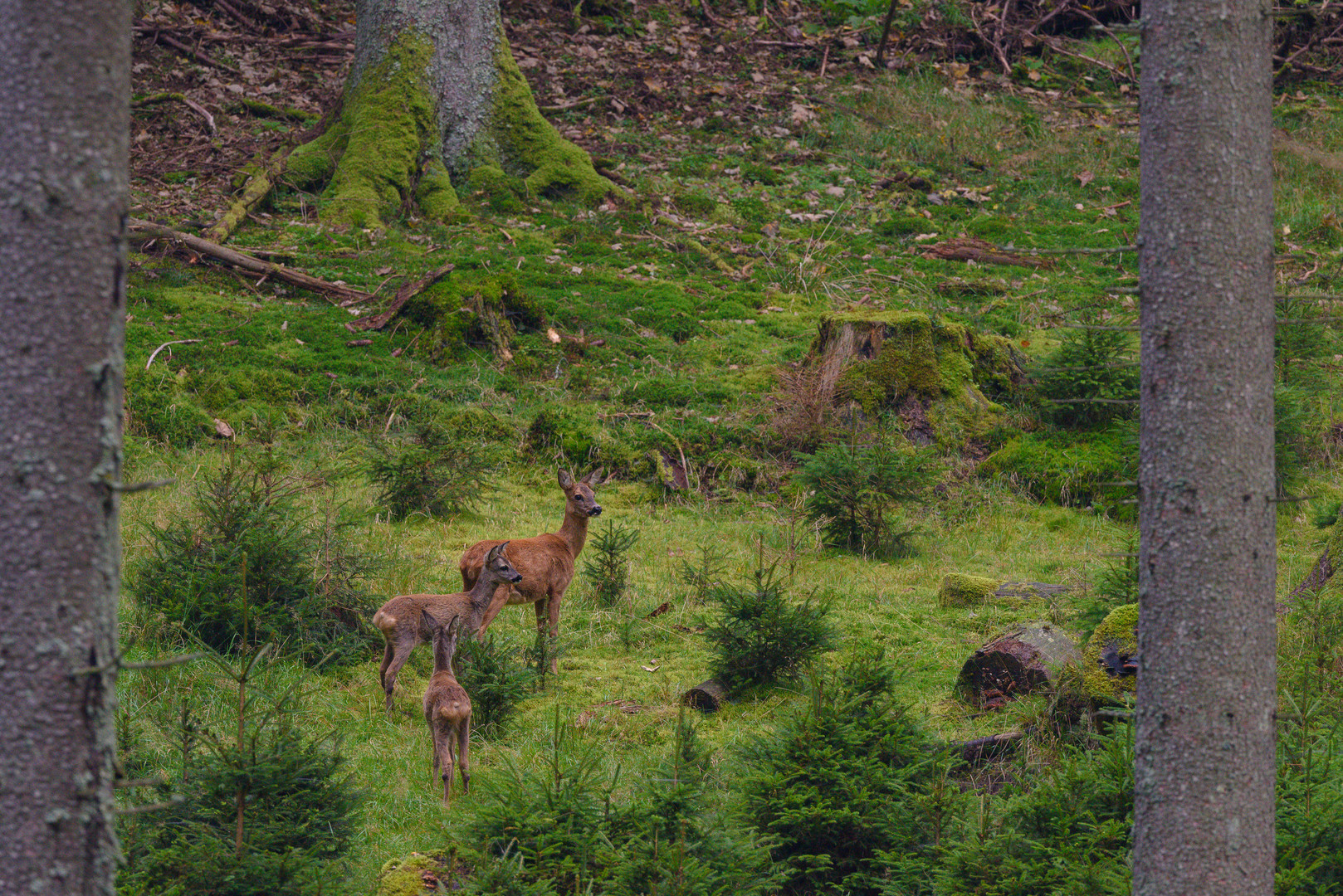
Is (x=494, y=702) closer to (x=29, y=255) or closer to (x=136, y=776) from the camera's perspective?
(x=136, y=776)

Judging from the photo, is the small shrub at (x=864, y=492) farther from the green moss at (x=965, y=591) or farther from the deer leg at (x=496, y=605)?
the deer leg at (x=496, y=605)

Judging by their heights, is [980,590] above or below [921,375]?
below

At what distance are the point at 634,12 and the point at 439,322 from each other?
42.8 feet

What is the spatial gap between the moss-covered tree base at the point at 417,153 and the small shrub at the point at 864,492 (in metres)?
8.14

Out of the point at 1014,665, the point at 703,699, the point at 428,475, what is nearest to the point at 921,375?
the point at 428,475

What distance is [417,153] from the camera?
1692 cm

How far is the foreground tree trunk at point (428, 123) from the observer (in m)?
16.5

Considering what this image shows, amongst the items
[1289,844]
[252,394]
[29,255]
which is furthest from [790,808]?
[252,394]

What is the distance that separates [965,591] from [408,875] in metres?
5.38

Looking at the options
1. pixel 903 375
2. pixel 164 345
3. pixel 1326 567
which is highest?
pixel 903 375

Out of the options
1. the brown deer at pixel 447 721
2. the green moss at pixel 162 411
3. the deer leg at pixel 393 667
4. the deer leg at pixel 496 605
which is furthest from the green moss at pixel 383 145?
the brown deer at pixel 447 721

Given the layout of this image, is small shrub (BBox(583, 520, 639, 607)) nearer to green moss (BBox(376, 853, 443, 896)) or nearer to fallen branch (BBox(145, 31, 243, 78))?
green moss (BBox(376, 853, 443, 896))

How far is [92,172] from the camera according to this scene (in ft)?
9.00

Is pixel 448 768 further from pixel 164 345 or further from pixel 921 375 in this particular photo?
pixel 164 345
